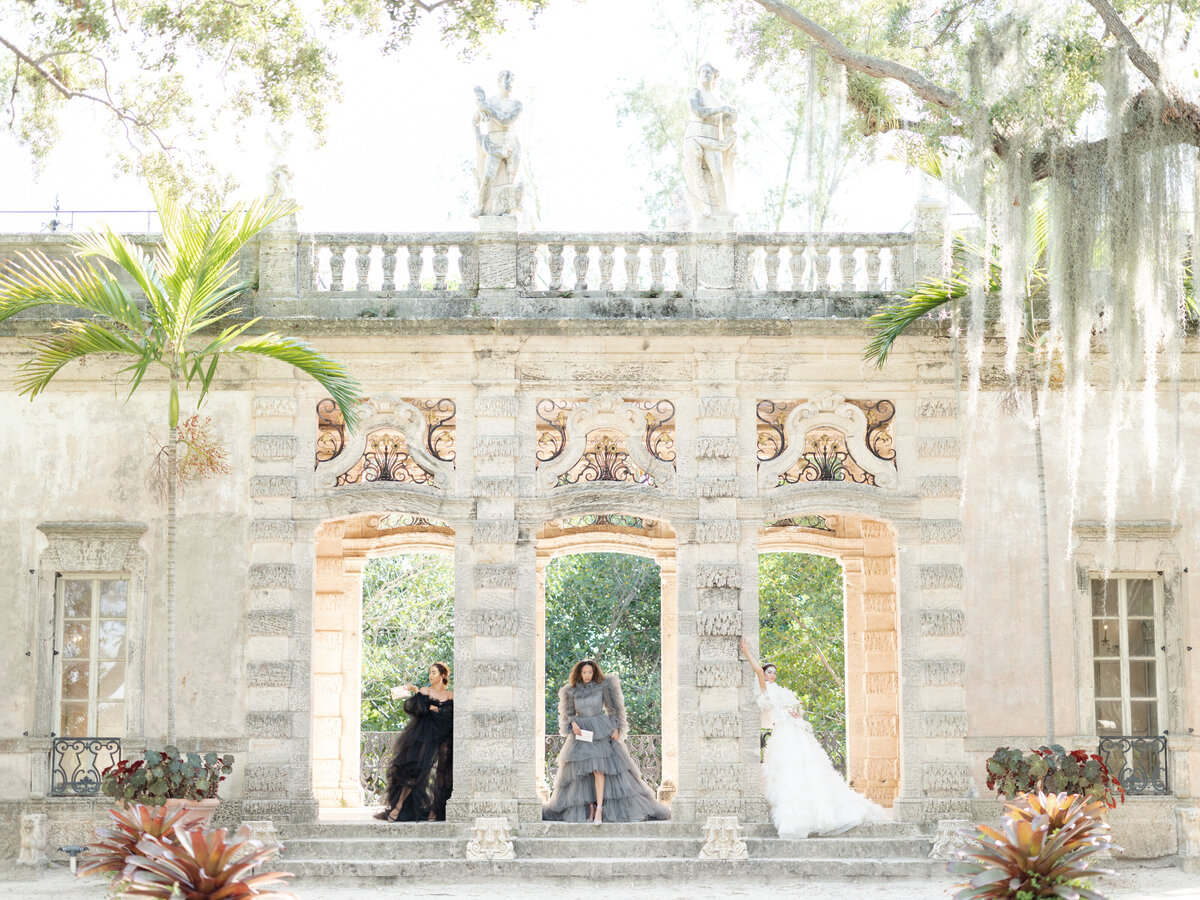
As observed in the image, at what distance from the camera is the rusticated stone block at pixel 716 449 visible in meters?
11.7

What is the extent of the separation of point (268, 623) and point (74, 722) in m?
1.70

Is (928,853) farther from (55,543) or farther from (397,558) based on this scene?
(397,558)

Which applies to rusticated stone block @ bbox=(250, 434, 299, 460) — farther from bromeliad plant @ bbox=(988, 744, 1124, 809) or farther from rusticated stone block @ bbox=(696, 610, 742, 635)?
bromeliad plant @ bbox=(988, 744, 1124, 809)

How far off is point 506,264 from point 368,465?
1900 millimetres

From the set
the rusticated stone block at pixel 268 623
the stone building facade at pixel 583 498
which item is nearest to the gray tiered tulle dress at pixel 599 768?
the stone building facade at pixel 583 498

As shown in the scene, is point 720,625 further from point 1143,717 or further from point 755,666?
point 1143,717

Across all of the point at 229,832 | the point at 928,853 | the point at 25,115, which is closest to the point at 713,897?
the point at 928,853

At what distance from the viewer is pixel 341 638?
13.7 m

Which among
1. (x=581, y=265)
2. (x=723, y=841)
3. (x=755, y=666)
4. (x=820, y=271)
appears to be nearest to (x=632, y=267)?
(x=581, y=265)

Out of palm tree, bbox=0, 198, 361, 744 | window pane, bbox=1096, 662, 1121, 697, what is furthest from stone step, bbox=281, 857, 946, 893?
window pane, bbox=1096, 662, 1121, 697

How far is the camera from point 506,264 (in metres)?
11.9

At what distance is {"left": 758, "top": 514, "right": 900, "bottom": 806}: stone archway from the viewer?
1326 cm

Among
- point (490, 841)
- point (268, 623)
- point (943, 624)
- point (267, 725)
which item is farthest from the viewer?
point (943, 624)

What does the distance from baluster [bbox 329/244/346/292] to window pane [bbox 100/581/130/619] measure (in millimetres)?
2808
